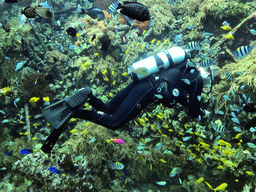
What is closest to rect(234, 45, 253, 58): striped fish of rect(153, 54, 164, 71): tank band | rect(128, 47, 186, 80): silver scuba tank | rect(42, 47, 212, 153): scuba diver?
rect(42, 47, 212, 153): scuba diver

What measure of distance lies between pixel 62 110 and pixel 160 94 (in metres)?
2.29

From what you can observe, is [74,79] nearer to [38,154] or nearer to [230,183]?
[38,154]

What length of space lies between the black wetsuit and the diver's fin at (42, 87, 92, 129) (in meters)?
0.47

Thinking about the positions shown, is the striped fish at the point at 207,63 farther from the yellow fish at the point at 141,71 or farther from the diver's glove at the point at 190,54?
the yellow fish at the point at 141,71

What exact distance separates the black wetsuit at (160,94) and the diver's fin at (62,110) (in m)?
0.47

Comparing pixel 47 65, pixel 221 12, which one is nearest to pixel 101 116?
pixel 47 65

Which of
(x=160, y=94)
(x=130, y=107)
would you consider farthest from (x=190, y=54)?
(x=130, y=107)

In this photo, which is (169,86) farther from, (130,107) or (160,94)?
(130,107)

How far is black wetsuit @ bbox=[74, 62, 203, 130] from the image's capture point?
3730 millimetres

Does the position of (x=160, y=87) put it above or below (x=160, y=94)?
above

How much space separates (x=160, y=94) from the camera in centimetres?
386

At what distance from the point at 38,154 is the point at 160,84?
3.96 metres

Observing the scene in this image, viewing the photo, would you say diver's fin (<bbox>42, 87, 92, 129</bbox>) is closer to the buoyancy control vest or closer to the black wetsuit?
the black wetsuit

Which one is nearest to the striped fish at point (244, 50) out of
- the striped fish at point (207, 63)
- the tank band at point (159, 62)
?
the striped fish at point (207, 63)
